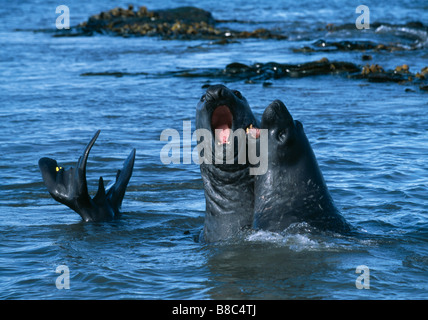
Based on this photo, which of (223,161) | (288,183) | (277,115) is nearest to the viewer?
(277,115)

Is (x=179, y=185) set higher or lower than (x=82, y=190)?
lower

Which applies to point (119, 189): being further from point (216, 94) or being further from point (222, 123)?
point (216, 94)

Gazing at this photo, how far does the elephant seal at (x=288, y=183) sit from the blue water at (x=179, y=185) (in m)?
0.12

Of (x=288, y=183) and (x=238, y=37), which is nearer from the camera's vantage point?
(x=288, y=183)

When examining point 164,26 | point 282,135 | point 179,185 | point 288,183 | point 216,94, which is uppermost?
point 164,26

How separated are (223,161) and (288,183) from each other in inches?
20.0

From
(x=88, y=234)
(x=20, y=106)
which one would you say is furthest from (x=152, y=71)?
(x=88, y=234)

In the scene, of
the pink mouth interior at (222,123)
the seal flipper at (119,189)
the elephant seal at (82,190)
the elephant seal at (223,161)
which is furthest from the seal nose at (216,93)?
the seal flipper at (119,189)

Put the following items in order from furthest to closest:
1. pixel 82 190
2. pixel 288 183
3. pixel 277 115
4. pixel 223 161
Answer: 1. pixel 82 190
2. pixel 223 161
3. pixel 288 183
4. pixel 277 115

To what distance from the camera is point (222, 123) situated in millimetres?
5469

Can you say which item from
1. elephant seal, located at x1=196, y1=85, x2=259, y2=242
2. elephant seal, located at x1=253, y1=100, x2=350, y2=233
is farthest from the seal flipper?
elephant seal, located at x1=253, y1=100, x2=350, y2=233

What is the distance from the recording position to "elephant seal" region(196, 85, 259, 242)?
17.5 feet

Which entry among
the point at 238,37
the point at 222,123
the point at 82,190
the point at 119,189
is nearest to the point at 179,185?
the point at 119,189
